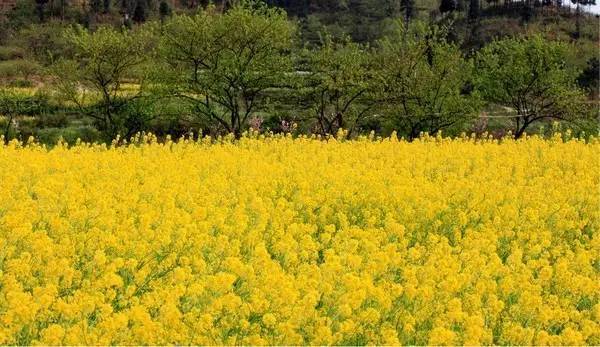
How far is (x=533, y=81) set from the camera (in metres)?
38.7

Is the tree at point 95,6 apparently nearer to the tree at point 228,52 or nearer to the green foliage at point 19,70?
the green foliage at point 19,70

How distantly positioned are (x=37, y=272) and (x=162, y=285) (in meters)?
1.32

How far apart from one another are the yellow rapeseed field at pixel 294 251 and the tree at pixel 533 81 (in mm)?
23987

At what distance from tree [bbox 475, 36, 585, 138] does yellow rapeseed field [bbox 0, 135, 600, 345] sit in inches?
944

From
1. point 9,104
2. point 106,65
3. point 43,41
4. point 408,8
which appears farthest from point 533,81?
point 408,8

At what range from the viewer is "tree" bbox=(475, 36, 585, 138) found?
37.4m

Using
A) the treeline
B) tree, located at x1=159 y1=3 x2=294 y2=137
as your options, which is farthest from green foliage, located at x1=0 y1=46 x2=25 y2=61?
tree, located at x1=159 y1=3 x2=294 y2=137

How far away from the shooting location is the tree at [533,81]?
37.4 m

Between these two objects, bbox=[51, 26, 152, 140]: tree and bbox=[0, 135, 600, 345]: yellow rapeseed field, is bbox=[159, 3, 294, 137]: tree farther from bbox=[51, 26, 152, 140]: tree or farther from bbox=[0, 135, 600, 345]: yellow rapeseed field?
bbox=[0, 135, 600, 345]: yellow rapeseed field

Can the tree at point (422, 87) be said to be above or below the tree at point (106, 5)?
below

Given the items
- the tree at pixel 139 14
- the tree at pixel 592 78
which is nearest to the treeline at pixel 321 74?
the tree at pixel 592 78

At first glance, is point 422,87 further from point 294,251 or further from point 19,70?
point 19,70

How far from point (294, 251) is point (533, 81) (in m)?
Answer: 33.1

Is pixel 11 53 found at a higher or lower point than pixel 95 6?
lower
